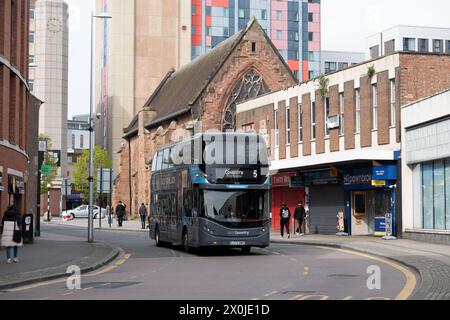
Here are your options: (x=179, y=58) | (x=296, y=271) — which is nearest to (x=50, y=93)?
(x=179, y=58)

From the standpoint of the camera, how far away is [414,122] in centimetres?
3469

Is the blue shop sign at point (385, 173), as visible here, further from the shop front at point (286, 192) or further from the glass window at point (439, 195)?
the shop front at point (286, 192)

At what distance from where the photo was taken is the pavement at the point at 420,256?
15.0 m

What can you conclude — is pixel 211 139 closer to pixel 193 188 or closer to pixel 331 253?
pixel 193 188

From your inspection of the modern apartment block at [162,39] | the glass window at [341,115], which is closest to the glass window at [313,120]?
the glass window at [341,115]

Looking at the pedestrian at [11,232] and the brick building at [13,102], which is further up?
the brick building at [13,102]

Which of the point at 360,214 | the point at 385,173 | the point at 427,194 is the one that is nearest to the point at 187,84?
the point at 360,214

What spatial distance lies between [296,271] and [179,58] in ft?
323

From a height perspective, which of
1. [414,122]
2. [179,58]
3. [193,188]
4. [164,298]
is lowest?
[164,298]

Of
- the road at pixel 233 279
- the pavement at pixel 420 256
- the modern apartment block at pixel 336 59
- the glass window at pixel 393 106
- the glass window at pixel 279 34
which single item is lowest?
the road at pixel 233 279

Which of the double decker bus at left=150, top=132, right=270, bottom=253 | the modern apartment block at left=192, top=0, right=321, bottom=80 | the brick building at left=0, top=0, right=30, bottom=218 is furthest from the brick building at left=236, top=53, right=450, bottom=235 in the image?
the modern apartment block at left=192, top=0, right=321, bottom=80

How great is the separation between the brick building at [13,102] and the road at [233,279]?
22.6 ft

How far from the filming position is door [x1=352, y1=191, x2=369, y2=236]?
40.4 m

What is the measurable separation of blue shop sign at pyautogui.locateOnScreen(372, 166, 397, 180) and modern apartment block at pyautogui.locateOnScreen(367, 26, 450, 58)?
231 ft
